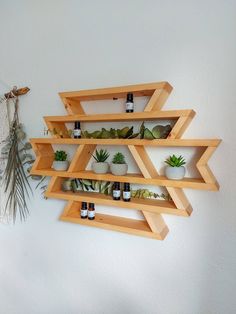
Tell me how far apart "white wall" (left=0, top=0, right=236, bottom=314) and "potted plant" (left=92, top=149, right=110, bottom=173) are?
0.99 feet

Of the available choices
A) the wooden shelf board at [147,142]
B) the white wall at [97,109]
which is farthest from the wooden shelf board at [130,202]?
the wooden shelf board at [147,142]

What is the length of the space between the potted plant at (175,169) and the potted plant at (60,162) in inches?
18.1

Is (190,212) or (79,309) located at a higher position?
(190,212)

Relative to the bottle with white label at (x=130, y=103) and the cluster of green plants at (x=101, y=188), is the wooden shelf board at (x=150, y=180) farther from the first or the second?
the bottle with white label at (x=130, y=103)

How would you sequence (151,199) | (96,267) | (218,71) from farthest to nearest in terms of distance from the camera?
(96,267) → (151,199) → (218,71)

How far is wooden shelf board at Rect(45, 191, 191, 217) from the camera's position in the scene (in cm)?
79

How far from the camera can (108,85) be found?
101 cm

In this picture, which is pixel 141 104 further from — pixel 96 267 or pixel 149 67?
pixel 96 267

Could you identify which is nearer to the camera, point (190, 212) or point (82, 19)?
point (190, 212)

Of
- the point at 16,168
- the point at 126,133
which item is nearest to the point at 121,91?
the point at 126,133

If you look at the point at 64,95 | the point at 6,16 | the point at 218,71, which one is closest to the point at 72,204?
the point at 64,95

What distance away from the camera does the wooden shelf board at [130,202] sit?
2.60 ft

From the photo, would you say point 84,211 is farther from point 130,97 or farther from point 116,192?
point 130,97

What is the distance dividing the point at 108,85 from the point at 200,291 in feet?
→ 2.94
